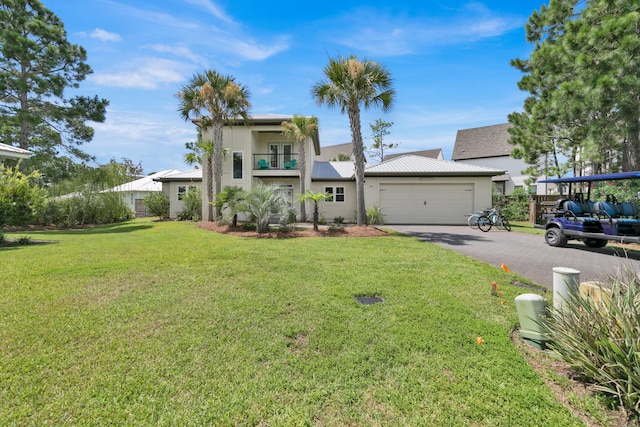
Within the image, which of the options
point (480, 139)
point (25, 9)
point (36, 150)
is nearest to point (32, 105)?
point (36, 150)

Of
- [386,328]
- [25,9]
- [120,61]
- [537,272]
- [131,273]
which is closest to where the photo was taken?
[386,328]

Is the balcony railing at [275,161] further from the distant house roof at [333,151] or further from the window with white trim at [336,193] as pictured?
the distant house roof at [333,151]

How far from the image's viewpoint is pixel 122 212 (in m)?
20.9

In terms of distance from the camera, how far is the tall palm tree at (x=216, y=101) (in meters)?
16.0

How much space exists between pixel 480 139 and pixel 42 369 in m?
38.2

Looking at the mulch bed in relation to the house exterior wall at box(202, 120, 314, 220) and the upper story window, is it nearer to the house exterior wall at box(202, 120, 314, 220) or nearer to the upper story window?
the house exterior wall at box(202, 120, 314, 220)

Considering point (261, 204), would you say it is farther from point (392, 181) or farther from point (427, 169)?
point (427, 169)

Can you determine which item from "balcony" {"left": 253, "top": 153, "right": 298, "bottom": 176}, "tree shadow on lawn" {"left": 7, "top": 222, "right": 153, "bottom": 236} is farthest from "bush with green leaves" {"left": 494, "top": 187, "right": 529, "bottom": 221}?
"tree shadow on lawn" {"left": 7, "top": 222, "right": 153, "bottom": 236}

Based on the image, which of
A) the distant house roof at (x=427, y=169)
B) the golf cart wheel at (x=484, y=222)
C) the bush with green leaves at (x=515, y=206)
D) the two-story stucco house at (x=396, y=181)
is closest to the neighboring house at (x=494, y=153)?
the bush with green leaves at (x=515, y=206)

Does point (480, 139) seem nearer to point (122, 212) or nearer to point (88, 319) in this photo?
point (122, 212)

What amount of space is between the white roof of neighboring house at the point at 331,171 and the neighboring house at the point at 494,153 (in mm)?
15360

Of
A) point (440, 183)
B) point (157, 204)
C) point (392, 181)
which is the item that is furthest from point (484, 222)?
point (157, 204)

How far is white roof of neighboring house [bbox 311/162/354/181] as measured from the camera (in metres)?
20.0

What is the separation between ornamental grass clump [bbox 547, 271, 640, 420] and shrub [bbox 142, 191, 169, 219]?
23.8 metres
